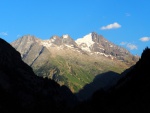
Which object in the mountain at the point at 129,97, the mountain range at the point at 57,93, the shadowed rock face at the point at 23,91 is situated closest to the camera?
the mountain at the point at 129,97

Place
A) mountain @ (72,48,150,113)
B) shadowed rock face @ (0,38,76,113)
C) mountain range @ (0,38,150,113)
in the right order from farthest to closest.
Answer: shadowed rock face @ (0,38,76,113) < mountain range @ (0,38,150,113) < mountain @ (72,48,150,113)

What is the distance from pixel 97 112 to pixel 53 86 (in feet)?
314

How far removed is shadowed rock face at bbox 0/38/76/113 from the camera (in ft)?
449

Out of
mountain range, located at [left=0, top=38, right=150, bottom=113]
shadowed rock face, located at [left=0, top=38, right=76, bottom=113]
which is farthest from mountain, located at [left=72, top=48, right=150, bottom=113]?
shadowed rock face, located at [left=0, top=38, right=76, bottom=113]

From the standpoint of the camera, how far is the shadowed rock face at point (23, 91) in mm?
137000

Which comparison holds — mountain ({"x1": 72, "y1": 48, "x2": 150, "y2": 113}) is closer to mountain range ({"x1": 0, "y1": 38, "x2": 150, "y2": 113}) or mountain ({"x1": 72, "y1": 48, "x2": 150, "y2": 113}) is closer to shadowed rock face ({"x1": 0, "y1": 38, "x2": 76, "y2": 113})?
mountain range ({"x1": 0, "y1": 38, "x2": 150, "y2": 113})

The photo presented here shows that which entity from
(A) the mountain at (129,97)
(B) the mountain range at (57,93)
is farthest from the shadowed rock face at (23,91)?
(A) the mountain at (129,97)

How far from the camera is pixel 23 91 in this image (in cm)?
15888

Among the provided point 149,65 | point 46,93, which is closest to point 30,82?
point 46,93

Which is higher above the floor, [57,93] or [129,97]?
[57,93]

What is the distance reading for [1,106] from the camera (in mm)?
127000

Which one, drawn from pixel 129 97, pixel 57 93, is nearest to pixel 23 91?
pixel 57 93

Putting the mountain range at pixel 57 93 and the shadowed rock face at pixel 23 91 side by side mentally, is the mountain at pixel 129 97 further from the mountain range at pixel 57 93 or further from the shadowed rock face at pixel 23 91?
the shadowed rock face at pixel 23 91

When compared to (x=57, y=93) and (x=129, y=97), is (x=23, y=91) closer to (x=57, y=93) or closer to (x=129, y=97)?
(x=57, y=93)
